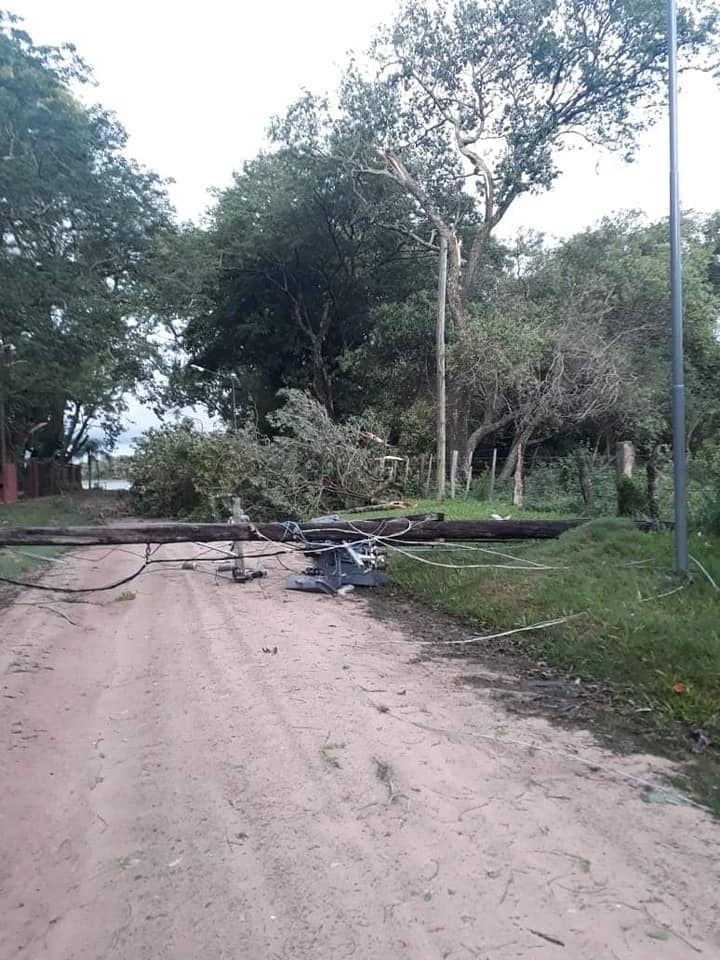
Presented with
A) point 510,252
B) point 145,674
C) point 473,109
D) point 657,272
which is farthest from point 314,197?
point 145,674

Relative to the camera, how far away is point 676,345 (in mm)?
6945

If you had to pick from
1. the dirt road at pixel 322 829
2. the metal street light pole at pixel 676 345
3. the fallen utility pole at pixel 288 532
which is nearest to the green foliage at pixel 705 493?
the metal street light pole at pixel 676 345

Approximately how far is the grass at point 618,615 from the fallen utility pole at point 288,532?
363 millimetres

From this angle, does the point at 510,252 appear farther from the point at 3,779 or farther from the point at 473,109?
the point at 3,779

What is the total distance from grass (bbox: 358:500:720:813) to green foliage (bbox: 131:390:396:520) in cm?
690

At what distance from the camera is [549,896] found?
2.68 m

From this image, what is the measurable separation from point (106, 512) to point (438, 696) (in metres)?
18.9

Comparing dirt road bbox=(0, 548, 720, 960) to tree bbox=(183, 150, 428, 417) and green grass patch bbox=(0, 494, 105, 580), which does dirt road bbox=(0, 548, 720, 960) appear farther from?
tree bbox=(183, 150, 428, 417)

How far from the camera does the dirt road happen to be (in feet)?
8.20

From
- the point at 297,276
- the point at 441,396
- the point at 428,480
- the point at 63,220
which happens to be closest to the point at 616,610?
the point at 441,396

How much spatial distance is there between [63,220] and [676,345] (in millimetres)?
16184

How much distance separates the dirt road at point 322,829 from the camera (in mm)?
2500

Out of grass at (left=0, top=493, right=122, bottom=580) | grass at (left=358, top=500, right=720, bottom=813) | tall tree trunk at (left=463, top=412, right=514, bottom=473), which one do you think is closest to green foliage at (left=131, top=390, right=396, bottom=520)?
tall tree trunk at (left=463, top=412, right=514, bottom=473)

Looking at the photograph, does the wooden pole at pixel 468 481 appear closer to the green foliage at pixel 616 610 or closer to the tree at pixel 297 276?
the tree at pixel 297 276
